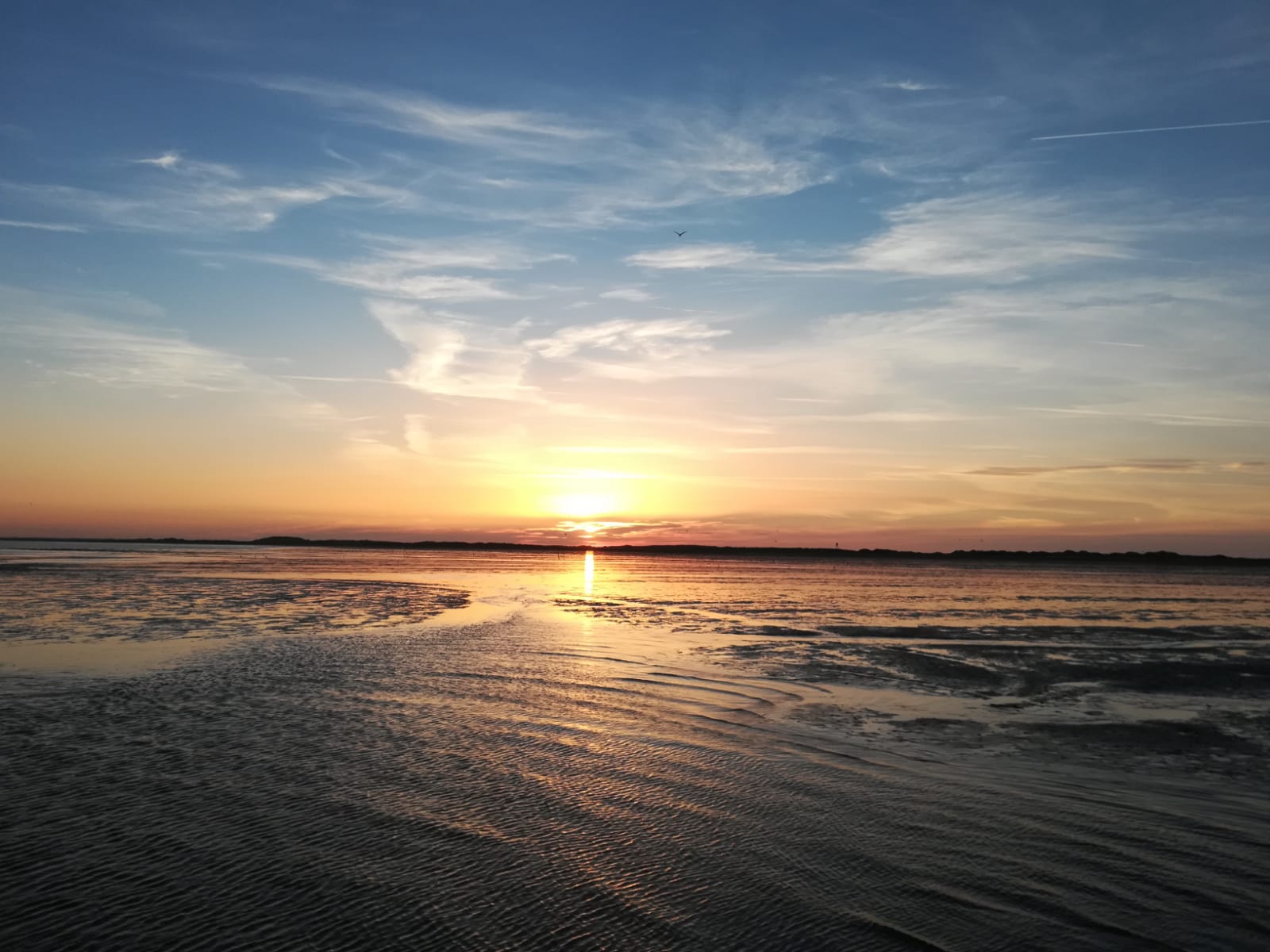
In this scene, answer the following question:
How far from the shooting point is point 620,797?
35.4ft

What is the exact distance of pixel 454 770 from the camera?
1183 cm

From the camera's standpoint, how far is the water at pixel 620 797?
729 centimetres

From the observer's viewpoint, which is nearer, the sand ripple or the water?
the sand ripple

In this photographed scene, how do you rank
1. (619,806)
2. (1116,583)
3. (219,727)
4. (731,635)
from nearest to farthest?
(619,806)
(219,727)
(731,635)
(1116,583)

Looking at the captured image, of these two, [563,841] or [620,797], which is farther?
[620,797]

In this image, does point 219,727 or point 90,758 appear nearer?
point 90,758

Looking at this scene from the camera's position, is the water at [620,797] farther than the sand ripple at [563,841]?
Yes

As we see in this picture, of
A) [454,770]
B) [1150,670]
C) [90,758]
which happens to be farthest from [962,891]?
[1150,670]

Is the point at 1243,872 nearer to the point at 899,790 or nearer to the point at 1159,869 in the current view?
the point at 1159,869

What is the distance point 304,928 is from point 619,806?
435 centimetres

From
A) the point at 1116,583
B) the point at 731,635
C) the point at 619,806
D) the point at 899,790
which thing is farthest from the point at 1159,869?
the point at 1116,583

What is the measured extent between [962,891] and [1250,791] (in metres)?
6.64

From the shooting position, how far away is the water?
23.9ft

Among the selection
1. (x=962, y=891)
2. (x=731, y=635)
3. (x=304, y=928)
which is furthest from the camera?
(x=731, y=635)
